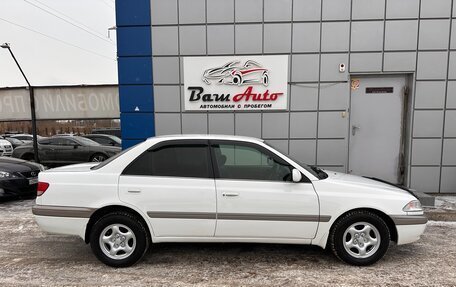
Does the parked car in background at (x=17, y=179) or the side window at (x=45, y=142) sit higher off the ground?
the side window at (x=45, y=142)

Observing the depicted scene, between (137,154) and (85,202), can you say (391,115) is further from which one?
(85,202)

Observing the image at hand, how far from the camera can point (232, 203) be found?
11.9ft

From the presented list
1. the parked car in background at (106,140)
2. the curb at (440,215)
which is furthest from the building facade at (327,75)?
the parked car in background at (106,140)

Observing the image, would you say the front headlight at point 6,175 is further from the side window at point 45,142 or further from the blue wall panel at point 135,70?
the side window at point 45,142

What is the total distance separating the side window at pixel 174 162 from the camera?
3.74 meters

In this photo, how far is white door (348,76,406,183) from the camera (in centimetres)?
709

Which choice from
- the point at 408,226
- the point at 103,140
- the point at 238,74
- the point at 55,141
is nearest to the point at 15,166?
the point at 238,74

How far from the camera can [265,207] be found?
11.9ft

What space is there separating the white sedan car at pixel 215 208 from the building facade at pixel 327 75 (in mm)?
3549

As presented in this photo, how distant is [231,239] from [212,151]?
109 cm

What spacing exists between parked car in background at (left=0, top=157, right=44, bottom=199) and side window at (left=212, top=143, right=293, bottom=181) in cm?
514

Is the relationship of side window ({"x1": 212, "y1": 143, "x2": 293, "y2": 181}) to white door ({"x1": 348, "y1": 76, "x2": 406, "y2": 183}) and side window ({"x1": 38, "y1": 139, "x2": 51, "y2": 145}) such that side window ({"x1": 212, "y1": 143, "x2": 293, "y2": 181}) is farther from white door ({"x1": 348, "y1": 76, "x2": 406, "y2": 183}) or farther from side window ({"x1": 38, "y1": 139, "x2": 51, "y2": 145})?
side window ({"x1": 38, "y1": 139, "x2": 51, "y2": 145})

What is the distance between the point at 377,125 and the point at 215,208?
5.14 metres

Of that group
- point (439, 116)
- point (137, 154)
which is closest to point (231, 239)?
point (137, 154)
